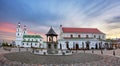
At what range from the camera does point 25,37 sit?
3253 inches

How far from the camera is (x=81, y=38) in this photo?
53625mm

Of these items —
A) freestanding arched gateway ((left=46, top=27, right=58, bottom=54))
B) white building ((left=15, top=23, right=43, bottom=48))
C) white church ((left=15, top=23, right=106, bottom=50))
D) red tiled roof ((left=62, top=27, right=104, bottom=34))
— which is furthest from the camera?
white building ((left=15, top=23, right=43, bottom=48))

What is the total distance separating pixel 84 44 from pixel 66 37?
739cm

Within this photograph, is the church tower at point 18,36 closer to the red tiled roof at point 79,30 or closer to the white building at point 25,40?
the white building at point 25,40

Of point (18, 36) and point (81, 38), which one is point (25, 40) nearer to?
point (18, 36)

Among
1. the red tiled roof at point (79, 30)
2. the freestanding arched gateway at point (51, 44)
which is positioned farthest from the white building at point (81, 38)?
the freestanding arched gateway at point (51, 44)

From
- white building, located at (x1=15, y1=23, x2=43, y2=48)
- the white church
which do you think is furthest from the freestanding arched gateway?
white building, located at (x1=15, y1=23, x2=43, y2=48)

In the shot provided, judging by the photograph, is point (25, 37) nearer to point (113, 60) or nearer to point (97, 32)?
point (97, 32)

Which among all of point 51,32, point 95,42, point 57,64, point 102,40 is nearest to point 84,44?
point 95,42

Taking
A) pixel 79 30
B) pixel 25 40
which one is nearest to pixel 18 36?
pixel 25 40

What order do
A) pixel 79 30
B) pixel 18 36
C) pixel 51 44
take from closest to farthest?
pixel 51 44 → pixel 79 30 → pixel 18 36

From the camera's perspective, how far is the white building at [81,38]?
5178cm

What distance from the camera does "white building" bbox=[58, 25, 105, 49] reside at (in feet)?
170

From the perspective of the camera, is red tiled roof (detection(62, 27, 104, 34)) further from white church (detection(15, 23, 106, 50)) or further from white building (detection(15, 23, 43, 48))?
white building (detection(15, 23, 43, 48))
